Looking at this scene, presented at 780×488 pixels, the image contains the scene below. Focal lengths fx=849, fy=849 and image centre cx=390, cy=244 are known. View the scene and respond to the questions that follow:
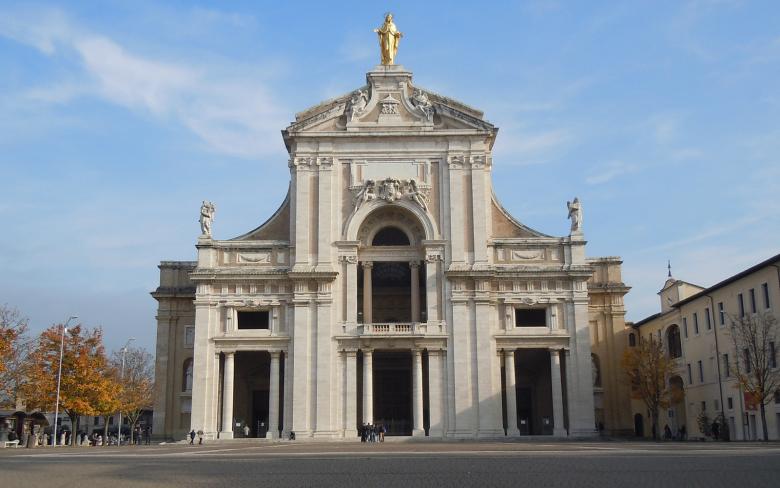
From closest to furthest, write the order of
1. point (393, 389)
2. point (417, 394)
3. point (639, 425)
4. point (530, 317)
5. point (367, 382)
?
point (417, 394)
point (367, 382)
point (530, 317)
point (393, 389)
point (639, 425)

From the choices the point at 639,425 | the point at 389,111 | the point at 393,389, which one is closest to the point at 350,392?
the point at 393,389

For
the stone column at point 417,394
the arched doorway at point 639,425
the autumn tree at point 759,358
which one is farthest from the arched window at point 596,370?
the stone column at point 417,394

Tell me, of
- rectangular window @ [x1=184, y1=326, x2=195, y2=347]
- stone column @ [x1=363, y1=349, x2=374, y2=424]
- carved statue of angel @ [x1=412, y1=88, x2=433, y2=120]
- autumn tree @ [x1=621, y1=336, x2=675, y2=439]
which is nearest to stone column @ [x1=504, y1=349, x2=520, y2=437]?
stone column @ [x1=363, y1=349, x2=374, y2=424]

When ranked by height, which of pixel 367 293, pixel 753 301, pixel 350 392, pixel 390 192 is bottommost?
pixel 350 392

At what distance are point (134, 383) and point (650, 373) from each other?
56.1m

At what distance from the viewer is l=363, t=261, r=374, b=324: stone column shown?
2325 inches

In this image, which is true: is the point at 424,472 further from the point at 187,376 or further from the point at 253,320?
the point at 187,376

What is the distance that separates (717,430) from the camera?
182 feet

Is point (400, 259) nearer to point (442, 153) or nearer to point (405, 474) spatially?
point (442, 153)

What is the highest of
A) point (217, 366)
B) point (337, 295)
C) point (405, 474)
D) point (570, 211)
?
point (570, 211)

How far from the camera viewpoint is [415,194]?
61062 mm

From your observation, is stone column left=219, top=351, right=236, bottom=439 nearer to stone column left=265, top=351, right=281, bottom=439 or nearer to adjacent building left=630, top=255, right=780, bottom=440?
stone column left=265, top=351, right=281, bottom=439

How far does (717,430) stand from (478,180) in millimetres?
23216

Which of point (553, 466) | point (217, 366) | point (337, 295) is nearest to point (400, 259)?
point (337, 295)
